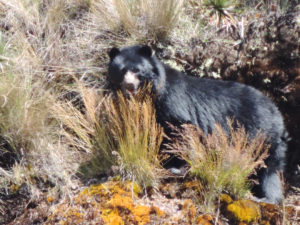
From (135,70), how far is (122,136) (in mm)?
842

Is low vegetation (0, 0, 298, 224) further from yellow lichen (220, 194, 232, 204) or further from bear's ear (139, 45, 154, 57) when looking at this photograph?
bear's ear (139, 45, 154, 57)

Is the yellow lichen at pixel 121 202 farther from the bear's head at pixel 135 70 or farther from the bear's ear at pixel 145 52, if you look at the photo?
the bear's ear at pixel 145 52

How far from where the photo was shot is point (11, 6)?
6.72 meters

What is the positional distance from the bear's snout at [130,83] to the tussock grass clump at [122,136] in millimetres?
121

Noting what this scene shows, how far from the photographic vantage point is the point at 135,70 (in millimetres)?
4758

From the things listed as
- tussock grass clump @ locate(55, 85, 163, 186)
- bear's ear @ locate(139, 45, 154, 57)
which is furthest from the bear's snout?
bear's ear @ locate(139, 45, 154, 57)

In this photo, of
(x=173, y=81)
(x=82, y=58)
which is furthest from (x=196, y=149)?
(x=82, y=58)

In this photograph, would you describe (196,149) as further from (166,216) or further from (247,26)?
(247,26)

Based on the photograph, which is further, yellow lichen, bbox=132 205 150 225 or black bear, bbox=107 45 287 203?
black bear, bbox=107 45 287 203

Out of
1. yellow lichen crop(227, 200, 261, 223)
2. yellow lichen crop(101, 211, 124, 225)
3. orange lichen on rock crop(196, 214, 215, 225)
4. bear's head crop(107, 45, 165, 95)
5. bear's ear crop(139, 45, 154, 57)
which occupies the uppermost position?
bear's ear crop(139, 45, 154, 57)

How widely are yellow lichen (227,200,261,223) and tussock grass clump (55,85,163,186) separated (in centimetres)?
86

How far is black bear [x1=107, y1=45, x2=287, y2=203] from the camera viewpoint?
4.75 m

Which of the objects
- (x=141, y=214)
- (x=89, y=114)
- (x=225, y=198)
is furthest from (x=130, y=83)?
(x=225, y=198)

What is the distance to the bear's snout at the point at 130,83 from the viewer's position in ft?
15.2
